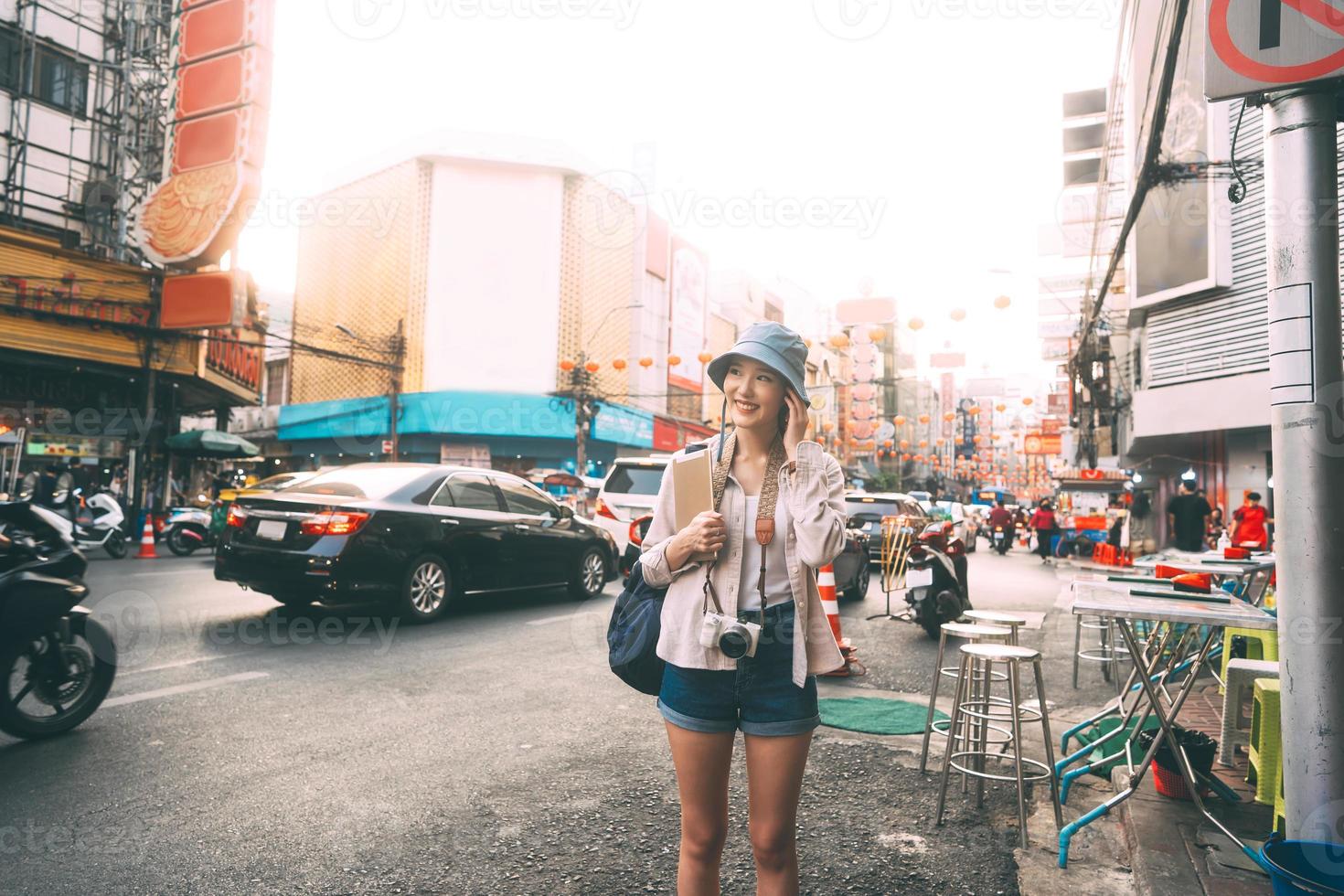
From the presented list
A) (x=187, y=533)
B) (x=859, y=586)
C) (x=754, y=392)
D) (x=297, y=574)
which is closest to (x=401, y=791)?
(x=754, y=392)

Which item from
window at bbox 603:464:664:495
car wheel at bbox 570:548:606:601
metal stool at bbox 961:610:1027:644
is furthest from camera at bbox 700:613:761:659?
window at bbox 603:464:664:495

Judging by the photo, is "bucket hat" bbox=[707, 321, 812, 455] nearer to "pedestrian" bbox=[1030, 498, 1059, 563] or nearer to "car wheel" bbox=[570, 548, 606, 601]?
"car wheel" bbox=[570, 548, 606, 601]

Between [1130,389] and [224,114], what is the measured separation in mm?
26452

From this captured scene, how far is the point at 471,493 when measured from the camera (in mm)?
8945

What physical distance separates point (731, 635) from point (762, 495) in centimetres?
42

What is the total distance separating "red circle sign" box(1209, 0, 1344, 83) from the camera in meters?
2.73

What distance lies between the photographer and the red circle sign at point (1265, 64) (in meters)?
2.73

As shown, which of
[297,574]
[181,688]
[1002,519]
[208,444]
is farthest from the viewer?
[1002,519]

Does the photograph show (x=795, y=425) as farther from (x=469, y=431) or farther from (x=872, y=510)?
(x=469, y=431)

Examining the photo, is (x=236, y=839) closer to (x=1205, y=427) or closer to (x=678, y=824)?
(x=678, y=824)

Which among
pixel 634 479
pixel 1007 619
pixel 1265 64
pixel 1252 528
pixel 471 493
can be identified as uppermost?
pixel 1265 64

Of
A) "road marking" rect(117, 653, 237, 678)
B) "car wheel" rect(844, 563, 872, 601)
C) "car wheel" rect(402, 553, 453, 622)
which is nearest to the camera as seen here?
"road marking" rect(117, 653, 237, 678)

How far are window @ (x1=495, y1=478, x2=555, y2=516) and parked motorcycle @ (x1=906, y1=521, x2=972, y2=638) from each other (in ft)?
13.7

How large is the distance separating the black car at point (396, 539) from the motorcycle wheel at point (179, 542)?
8.33 metres
